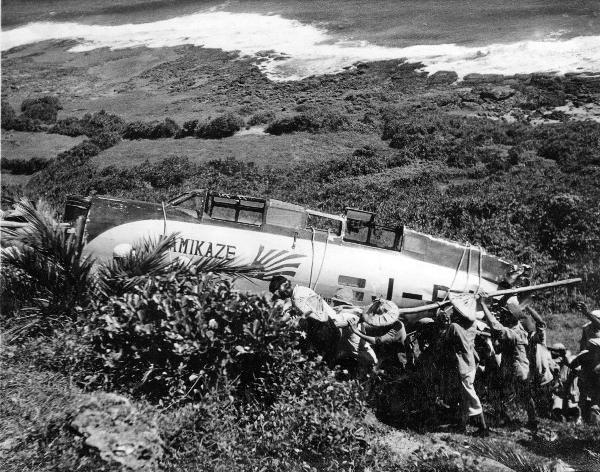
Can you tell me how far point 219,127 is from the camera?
36.0 ft

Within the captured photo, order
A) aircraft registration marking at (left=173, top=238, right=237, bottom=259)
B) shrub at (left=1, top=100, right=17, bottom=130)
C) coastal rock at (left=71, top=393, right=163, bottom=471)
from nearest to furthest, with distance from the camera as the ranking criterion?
1. coastal rock at (left=71, top=393, right=163, bottom=471)
2. aircraft registration marking at (left=173, top=238, right=237, bottom=259)
3. shrub at (left=1, top=100, right=17, bottom=130)

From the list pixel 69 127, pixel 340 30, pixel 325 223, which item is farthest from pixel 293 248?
pixel 69 127

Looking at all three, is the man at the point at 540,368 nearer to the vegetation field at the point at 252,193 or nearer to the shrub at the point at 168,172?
the vegetation field at the point at 252,193

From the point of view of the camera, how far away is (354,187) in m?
10.8

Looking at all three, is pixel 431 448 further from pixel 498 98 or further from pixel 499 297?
pixel 498 98

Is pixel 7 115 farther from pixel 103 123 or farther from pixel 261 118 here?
pixel 261 118

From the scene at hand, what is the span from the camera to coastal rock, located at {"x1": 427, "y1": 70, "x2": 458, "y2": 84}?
10.0 m

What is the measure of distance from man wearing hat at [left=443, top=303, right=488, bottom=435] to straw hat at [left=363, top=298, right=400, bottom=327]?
712 mm

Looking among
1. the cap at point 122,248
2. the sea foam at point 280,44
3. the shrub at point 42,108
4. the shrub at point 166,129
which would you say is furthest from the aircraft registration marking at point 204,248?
the shrub at point 42,108

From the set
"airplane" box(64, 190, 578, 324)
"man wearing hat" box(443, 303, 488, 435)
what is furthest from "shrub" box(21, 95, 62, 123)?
"man wearing hat" box(443, 303, 488, 435)

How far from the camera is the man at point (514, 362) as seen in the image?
648 centimetres

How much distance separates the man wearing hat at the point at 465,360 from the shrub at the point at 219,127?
674 centimetres

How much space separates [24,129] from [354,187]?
24.4 feet

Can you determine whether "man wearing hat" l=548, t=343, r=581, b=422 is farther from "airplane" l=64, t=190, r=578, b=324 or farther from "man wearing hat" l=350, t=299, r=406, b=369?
"man wearing hat" l=350, t=299, r=406, b=369
